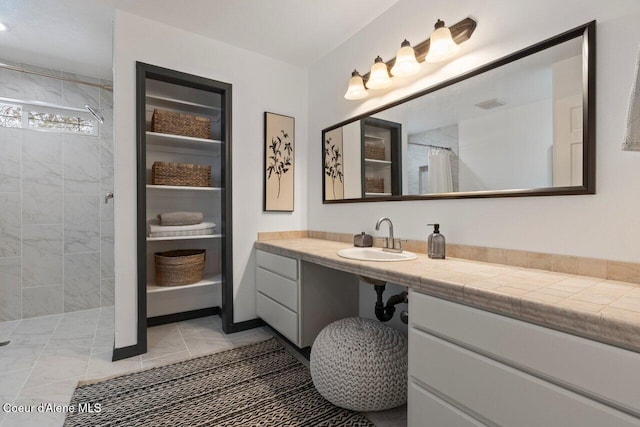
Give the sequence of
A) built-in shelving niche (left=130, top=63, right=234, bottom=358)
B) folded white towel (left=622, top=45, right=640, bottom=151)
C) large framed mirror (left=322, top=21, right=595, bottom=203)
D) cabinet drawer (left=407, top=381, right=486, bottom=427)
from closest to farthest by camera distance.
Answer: folded white towel (left=622, top=45, right=640, bottom=151) → cabinet drawer (left=407, top=381, right=486, bottom=427) → large framed mirror (left=322, top=21, right=595, bottom=203) → built-in shelving niche (left=130, top=63, right=234, bottom=358)

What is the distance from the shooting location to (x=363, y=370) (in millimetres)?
1479

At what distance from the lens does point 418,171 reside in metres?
1.90

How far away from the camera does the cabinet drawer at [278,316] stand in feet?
6.90

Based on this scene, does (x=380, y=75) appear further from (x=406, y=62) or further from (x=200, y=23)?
(x=200, y=23)

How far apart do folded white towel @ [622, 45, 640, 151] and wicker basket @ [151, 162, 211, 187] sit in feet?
8.32

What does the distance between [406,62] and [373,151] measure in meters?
0.63

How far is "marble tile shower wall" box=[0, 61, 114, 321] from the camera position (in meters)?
2.74

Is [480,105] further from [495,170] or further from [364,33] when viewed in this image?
[364,33]

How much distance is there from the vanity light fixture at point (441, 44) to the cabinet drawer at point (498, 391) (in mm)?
1423

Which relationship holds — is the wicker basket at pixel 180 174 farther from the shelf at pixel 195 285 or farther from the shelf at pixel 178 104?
the shelf at pixel 195 285

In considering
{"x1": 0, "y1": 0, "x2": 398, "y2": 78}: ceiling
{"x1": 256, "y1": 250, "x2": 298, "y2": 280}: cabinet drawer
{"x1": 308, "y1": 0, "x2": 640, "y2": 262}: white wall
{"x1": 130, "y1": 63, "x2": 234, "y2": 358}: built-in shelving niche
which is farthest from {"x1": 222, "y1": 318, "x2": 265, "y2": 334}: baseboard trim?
{"x1": 0, "y1": 0, "x2": 398, "y2": 78}: ceiling

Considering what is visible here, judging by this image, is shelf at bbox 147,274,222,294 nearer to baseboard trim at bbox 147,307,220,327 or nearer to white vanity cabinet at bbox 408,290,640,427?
baseboard trim at bbox 147,307,220,327

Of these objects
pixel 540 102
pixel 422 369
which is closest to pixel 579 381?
pixel 422 369

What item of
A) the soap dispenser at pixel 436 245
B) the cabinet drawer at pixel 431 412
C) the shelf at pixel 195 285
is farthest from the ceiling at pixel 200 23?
the cabinet drawer at pixel 431 412
